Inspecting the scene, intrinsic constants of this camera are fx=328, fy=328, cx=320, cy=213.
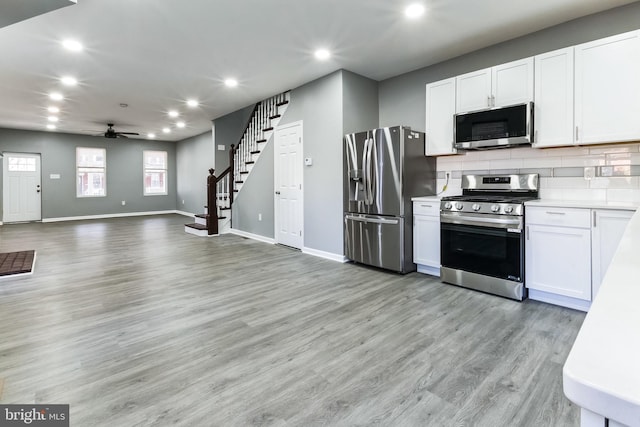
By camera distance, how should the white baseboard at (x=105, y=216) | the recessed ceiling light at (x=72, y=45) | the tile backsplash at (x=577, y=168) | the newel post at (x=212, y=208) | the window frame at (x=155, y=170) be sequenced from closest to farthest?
the tile backsplash at (x=577, y=168) < the recessed ceiling light at (x=72, y=45) < the newel post at (x=212, y=208) < the white baseboard at (x=105, y=216) < the window frame at (x=155, y=170)

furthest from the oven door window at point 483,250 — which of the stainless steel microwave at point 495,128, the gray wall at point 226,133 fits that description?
the gray wall at point 226,133

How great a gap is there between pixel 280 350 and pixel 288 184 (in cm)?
362

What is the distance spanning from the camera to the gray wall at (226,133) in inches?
306

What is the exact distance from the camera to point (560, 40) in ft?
10.8

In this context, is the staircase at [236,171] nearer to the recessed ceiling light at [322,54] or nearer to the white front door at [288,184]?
the white front door at [288,184]

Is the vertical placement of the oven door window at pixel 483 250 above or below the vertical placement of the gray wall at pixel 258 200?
below

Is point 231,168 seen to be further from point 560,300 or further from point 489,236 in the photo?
point 560,300

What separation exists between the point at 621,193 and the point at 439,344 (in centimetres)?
231

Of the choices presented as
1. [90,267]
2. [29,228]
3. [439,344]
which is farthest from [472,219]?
[29,228]

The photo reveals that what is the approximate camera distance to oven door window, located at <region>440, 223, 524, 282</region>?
3.06 meters

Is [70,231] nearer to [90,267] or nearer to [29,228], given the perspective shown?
[29,228]

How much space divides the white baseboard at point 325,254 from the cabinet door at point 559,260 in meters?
2.23

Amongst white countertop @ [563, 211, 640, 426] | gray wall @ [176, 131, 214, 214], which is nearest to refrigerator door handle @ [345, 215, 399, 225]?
white countertop @ [563, 211, 640, 426]

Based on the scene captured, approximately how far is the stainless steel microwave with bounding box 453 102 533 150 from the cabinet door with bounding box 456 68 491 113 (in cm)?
12
